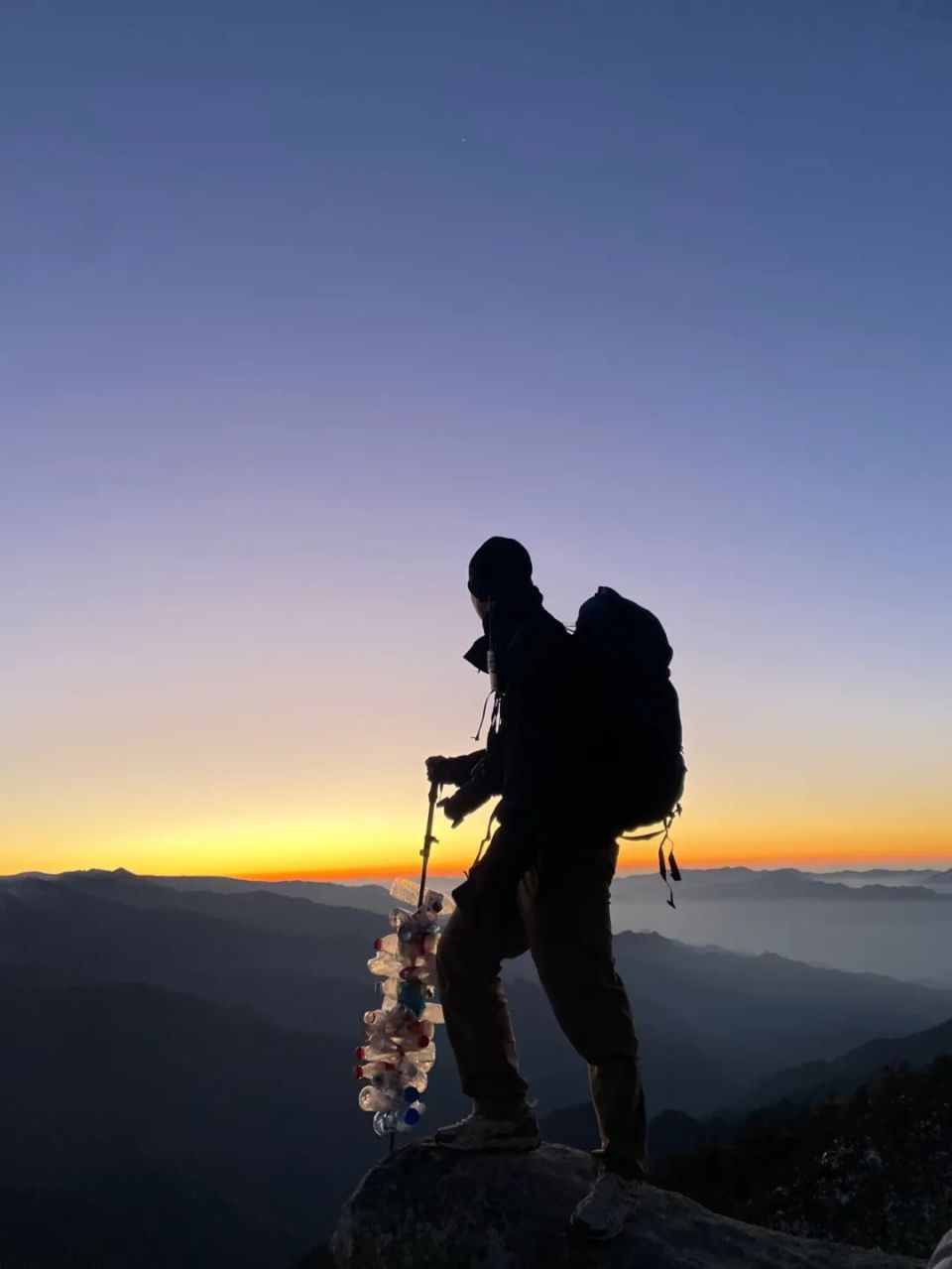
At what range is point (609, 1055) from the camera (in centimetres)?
433

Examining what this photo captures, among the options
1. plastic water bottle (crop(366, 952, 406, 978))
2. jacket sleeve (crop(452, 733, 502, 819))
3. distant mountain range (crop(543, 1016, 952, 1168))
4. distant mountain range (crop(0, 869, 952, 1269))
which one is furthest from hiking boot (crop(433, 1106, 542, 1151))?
distant mountain range (crop(0, 869, 952, 1269))

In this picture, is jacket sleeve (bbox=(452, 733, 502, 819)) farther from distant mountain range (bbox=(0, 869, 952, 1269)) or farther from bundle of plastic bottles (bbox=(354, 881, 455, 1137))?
distant mountain range (bbox=(0, 869, 952, 1269))

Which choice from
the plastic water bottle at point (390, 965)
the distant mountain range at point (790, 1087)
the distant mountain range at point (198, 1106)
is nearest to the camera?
the plastic water bottle at point (390, 965)

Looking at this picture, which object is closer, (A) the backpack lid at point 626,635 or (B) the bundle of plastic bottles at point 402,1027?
(A) the backpack lid at point 626,635

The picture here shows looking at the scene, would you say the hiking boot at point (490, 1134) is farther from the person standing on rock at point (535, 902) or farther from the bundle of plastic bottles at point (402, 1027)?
the bundle of plastic bottles at point (402, 1027)

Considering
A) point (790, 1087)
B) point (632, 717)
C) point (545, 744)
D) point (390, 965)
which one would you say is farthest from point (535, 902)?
point (790, 1087)

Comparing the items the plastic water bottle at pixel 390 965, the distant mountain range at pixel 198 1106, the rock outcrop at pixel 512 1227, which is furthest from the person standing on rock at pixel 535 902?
the distant mountain range at pixel 198 1106

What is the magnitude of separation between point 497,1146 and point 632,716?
2390 millimetres

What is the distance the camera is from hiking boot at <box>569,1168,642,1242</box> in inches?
169

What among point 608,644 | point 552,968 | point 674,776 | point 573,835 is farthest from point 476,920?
point 608,644

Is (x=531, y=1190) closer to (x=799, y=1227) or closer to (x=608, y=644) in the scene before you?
(x=608, y=644)

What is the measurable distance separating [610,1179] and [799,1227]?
633 centimetres

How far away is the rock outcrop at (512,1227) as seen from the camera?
434cm

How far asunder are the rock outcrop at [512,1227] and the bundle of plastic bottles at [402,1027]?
0.79ft
